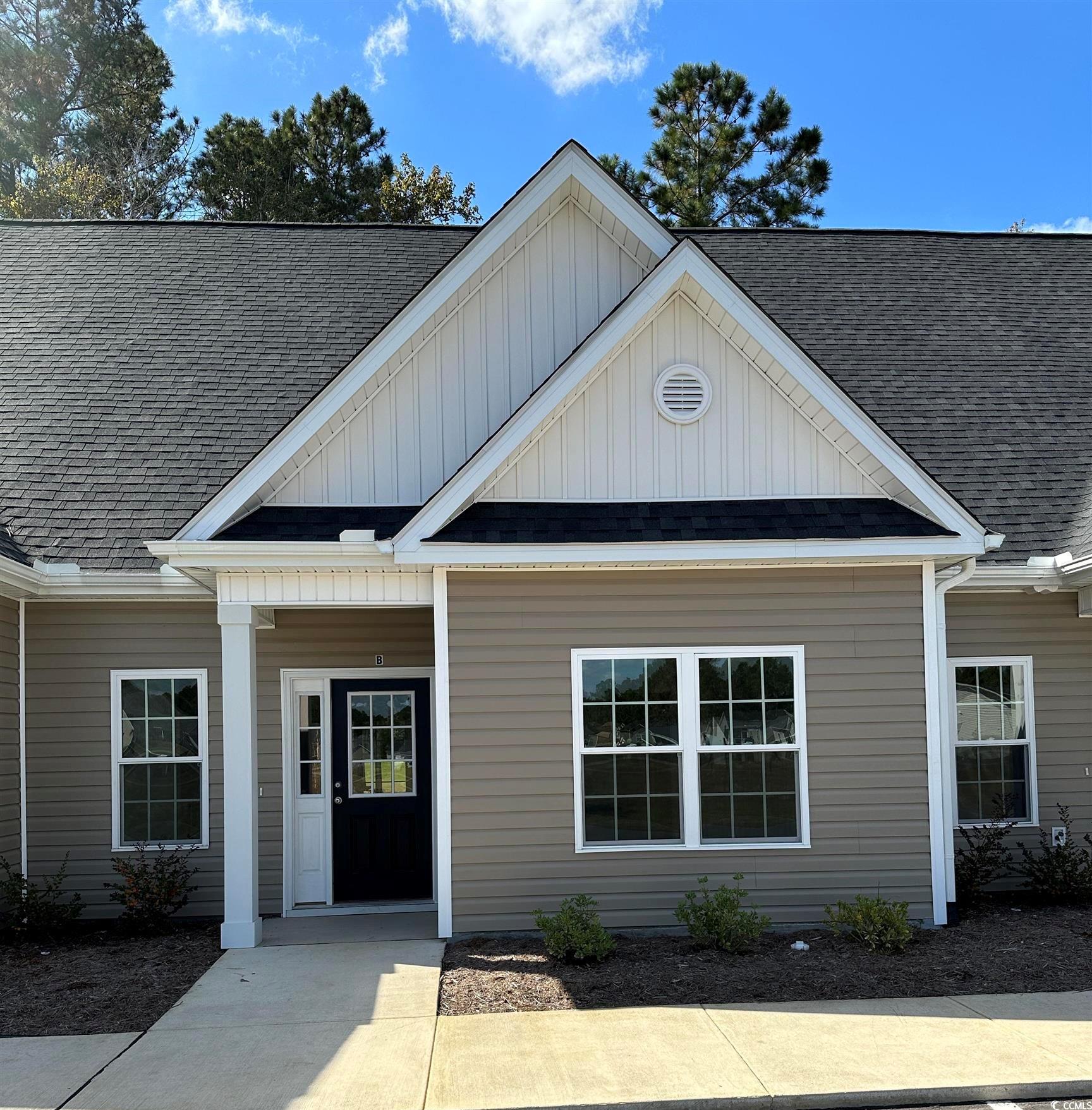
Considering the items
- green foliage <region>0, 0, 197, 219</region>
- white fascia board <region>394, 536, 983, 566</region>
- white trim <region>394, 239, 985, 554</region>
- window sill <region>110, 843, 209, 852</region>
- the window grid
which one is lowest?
window sill <region>110, 843, 209, 852</region>

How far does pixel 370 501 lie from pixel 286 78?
Answer: 95.5 feet

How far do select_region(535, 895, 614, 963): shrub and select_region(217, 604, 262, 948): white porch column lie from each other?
2.40 metres

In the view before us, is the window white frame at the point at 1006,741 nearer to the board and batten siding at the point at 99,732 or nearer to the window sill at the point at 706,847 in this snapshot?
the window sill at the point at 706,847

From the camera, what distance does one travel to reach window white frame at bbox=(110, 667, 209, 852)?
1036cm

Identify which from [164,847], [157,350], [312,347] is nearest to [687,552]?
[164,847]

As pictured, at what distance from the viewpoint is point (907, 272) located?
15.2 metres

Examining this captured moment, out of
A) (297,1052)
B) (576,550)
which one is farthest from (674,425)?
(297,1052)

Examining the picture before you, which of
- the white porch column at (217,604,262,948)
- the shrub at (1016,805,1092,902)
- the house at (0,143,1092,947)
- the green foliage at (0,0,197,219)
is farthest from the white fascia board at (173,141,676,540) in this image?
the green foliage at (0,0,197,219)

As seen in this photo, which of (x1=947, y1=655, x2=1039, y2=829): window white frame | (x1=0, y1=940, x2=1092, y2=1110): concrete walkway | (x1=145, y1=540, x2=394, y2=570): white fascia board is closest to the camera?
(x1=0, y1=940, x2=1092, y2=1110): concrete walkway

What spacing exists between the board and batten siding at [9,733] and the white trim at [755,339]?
4.21 metres

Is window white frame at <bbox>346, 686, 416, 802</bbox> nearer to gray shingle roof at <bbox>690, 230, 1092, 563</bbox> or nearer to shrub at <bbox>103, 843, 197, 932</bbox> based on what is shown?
shrub at <bbox>103, 843, 197, 932</bbox>

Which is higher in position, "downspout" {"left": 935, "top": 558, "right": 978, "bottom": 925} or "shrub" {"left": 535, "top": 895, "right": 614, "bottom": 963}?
"downspout" {"left": 935, "top": 558, "right": 978, "bottom": 925}

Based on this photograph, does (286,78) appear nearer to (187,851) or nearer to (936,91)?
(936,91)

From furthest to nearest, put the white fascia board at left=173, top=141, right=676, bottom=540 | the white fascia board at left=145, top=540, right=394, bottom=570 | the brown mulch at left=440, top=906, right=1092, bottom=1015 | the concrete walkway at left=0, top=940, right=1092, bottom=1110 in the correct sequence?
the white fascia board at left=173, top=141, right=676, bottom=540 < the white fascia board at left=145, top=540, right=394, bottom=570 < the brown mulch at left=440, top=906, right=1092, bottom=1015 < the concrete walkway at left=0, top=940, right=1092, bottom=1110
